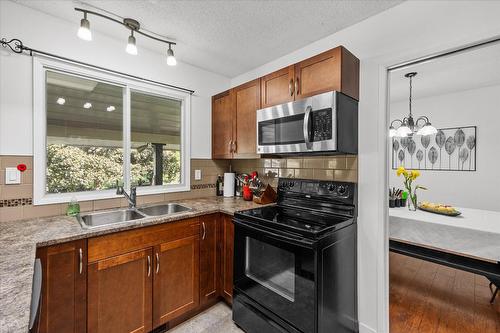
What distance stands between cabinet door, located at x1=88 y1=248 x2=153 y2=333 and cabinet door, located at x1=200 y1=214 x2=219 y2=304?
455mm

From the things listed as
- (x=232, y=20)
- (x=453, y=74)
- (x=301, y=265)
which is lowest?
(x=301, y=265)

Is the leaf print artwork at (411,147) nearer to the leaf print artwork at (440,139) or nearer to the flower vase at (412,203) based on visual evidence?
the leaf print artwork at (440,139)

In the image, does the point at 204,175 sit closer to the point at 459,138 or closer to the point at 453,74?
the point at 453,74

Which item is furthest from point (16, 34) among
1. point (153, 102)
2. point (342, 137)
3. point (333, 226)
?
point (333, 226)

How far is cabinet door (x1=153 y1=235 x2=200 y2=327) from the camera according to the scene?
5.73 ft

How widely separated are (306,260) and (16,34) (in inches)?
103

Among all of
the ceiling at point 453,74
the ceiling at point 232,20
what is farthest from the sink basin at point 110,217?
the ceiling at point 453,74

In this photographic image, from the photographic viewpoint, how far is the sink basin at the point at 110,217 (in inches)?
74.3

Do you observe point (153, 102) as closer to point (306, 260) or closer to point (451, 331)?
point (306, 260)

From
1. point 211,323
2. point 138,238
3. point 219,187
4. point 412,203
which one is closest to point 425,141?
point 412,203

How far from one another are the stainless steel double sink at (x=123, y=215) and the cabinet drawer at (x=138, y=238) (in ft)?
0.82

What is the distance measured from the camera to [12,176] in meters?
1.66

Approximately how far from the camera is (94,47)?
6.57 feet

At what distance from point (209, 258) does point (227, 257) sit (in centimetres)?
17
